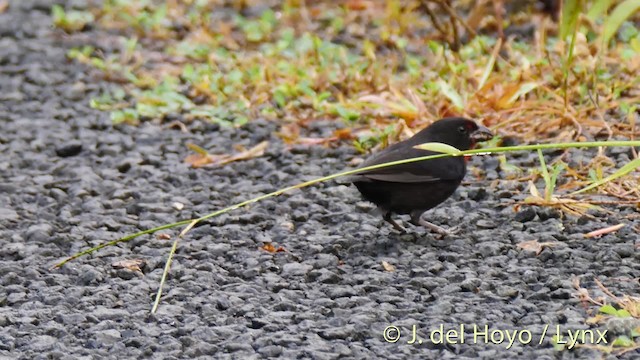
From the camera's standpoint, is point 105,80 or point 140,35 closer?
point 105,80

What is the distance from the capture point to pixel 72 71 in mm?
7457

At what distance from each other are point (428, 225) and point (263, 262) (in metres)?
0.72

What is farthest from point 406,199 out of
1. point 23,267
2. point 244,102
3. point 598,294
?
point 244,102

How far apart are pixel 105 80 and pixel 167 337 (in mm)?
3773

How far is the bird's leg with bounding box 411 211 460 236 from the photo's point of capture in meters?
4.65

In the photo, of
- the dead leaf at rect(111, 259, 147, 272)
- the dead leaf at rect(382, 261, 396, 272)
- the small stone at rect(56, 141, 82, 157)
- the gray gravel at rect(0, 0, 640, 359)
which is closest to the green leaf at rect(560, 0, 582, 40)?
the gray gravel at rect(0, 0, 640, 359)

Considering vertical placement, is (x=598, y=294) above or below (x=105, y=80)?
above

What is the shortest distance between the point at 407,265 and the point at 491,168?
1202mm

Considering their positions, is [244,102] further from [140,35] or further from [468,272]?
[468,272]

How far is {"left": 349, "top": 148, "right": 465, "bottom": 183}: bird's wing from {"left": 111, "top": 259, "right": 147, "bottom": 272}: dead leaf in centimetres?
90

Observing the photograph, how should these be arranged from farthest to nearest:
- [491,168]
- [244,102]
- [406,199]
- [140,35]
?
[140,35]
[244,102]
[491,168]
[406,199]

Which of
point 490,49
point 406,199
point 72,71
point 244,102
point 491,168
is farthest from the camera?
point 72,71

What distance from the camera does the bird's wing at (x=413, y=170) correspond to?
4621 mm

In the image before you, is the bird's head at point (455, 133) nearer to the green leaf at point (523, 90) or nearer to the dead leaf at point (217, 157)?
the green leaf at point (523, 90)
